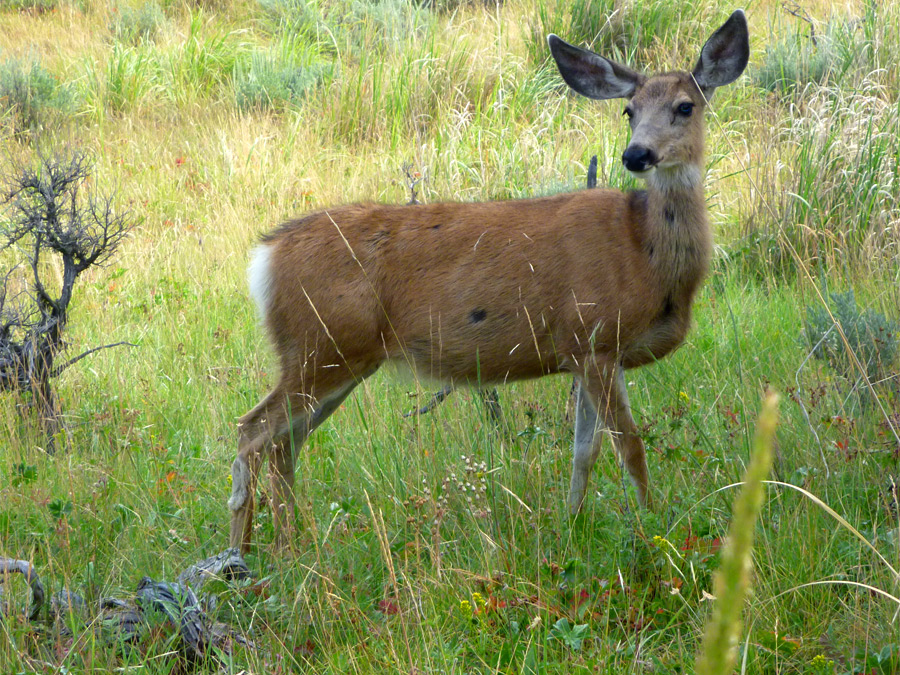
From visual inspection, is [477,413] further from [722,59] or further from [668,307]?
[722,59]

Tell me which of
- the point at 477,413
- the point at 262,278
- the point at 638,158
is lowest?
the point at 477,413

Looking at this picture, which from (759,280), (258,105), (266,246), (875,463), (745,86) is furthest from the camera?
(258,105)

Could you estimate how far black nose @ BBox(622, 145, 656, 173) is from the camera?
363 cm

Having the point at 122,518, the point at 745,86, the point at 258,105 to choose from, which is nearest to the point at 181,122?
the point at 258,105

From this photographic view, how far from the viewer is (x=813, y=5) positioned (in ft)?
38.4

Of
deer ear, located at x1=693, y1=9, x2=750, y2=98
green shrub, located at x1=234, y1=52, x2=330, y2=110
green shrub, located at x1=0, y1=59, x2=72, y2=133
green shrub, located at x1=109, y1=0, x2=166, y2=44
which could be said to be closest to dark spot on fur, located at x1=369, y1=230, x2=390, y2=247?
deer ear, located at x1=693, y1=9, x2=750, y2=98

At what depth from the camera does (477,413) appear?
420cm

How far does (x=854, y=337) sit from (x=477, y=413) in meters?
1.65

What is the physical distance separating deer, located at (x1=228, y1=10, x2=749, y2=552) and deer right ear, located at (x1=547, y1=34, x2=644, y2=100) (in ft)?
0.99

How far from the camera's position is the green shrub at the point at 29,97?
989cm

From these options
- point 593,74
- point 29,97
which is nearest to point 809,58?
point 593,74

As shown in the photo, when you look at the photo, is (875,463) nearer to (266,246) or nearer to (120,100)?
(266,246)

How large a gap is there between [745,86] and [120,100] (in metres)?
6.76

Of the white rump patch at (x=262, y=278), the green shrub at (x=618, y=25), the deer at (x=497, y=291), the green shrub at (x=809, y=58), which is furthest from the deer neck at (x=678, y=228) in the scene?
the green shrub at (x=618, y=25)
